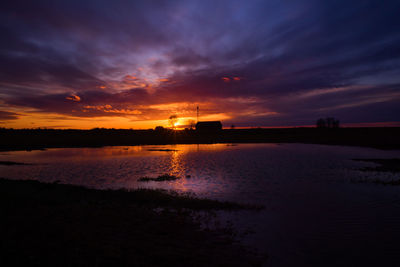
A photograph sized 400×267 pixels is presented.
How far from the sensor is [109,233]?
882 centimetres

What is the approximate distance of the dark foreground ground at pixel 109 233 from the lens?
6910mm

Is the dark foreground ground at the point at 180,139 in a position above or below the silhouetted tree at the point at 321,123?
below

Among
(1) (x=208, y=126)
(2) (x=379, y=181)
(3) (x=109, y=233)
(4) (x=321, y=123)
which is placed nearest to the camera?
(3) (x=109, y=233)

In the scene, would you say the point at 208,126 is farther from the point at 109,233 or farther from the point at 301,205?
the point at 109,233

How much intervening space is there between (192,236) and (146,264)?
9.00 feet

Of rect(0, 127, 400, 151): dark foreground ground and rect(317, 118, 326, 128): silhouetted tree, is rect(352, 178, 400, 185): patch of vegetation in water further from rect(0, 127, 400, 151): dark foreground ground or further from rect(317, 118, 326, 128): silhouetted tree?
rect(317, 118, 326, 128): silhouetted tree

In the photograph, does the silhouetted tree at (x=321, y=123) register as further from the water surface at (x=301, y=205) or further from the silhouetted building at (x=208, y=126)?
the water surface at (x=301, y=205)

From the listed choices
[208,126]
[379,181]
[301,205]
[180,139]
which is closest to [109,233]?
[301,205]

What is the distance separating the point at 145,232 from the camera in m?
9.14

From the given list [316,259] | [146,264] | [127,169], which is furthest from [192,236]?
[127,169]

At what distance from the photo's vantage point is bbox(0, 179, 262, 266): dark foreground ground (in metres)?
6.91

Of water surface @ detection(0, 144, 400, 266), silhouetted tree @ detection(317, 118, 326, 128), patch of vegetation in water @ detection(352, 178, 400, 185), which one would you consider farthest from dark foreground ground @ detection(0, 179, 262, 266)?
silhouetted tree @ detection(317, 118, 326, 128)

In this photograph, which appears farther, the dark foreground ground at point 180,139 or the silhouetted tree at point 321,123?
the silhouetted tree at point 321,123

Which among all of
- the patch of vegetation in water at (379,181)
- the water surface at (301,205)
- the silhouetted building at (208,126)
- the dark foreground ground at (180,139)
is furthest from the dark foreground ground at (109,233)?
the silhouetted building at (208,126)
